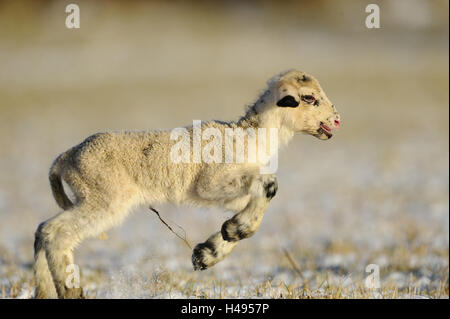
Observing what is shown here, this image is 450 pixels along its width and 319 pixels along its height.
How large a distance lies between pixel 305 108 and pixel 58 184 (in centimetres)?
246

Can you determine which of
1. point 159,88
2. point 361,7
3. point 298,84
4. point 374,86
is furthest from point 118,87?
point 298,84

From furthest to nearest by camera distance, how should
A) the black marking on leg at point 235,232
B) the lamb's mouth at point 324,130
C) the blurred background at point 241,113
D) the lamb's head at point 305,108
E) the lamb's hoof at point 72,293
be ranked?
the blurred background at point 241,113 → the lamb's mouth at point 324,130 → the lamb's head at point 305,108 → the lamb's hoof at point 72,293 → the black marking on leg at point 235,232

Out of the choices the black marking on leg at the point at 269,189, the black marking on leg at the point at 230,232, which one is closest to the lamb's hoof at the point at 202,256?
the black marking on leg at the point at 230,232

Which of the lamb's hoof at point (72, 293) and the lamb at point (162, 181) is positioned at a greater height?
the lamb at point (162, 181)

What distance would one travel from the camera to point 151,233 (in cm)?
1273

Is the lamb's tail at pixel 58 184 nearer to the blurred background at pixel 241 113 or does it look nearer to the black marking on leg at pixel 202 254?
the blurred background at pixel 241 113

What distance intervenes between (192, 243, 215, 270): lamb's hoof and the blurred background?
15.6 inches

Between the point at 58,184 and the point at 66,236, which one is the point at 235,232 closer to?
the point at 66,236

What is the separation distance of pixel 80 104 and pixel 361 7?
28.3 m

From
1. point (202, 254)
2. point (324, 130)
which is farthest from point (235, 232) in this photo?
point (324, 130)

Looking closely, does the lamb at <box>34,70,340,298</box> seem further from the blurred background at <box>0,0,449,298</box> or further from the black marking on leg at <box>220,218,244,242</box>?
the blurred background at <box>0,0,449,298</box>

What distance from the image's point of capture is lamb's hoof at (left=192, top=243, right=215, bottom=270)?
485cm

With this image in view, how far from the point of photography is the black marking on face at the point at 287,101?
194 inches

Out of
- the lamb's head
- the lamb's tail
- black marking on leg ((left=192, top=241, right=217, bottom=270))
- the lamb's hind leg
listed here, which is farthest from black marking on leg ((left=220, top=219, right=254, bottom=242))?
the lamb's tail
